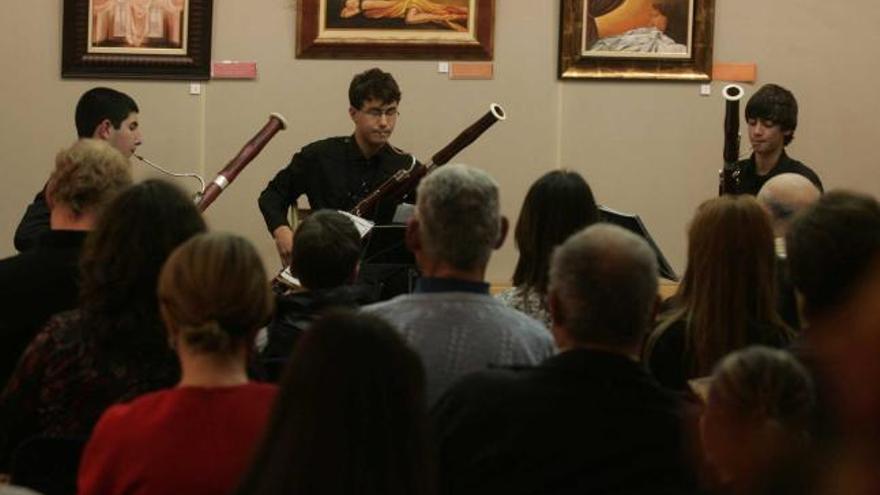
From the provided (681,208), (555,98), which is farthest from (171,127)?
(681,208)

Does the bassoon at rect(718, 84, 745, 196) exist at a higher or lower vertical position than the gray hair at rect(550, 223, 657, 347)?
higher

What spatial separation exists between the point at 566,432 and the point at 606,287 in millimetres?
282

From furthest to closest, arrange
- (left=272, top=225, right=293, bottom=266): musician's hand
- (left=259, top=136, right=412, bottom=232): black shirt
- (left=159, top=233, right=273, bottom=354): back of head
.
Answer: (left=259, top=136, right=412, bottom=232): black shirt
(left=272, top=225, right=293, bottom=266): musician's hand
(left=159, top=233, right=273, bottom=354): back of head

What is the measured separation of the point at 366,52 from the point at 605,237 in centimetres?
508

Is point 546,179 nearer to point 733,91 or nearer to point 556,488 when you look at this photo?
point 556,488

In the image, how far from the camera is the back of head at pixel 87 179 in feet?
10.0

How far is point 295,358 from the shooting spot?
1.68 metres

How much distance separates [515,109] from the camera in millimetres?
7250

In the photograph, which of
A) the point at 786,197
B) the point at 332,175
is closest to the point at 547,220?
the point at 786,197

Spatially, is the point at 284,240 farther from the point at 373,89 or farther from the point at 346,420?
the point at 346,420

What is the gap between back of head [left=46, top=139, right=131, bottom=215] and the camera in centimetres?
305

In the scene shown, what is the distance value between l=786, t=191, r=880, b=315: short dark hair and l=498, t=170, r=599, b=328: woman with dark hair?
0.99 m

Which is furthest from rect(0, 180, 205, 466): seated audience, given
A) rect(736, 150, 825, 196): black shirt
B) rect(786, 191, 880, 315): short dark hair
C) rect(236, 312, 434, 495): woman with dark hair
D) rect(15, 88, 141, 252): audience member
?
rect(736, 150, 825, 196): black shirt

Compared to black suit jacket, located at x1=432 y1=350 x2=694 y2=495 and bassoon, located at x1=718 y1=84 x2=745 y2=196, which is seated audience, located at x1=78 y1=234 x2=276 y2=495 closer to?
black suit jacket, located at x1=432 y1=350 x2=694 y2=495
